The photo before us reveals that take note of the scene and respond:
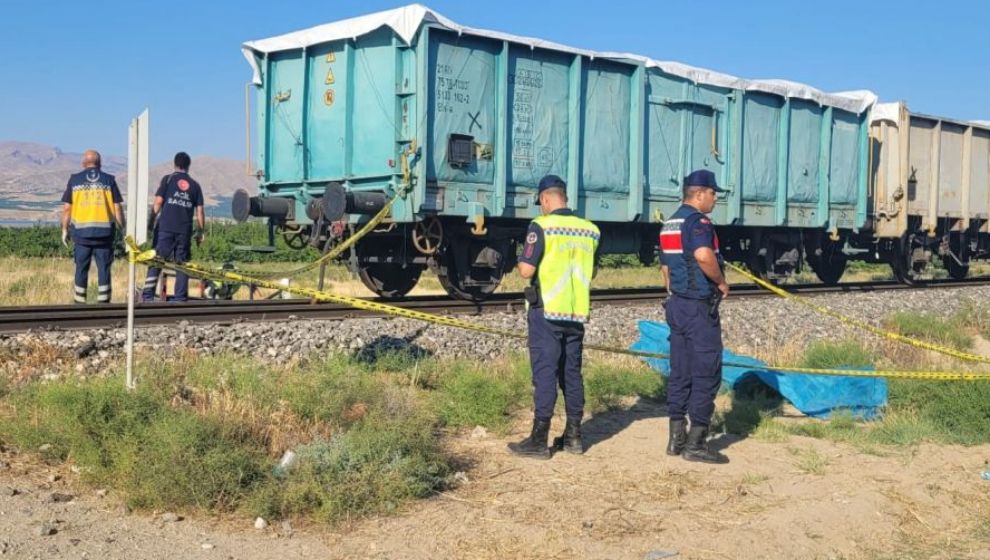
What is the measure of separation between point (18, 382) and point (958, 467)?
20.2ft

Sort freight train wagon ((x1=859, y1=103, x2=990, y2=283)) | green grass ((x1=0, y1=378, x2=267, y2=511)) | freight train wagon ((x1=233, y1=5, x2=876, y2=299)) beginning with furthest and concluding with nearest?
freight train wagon ((x1=859, y1=103, x2=990, y2=283)), freight train wagon ((x1=233, y1=5, x2=876, y2=299)), green grass ((x1=0, y1=378, x2=267, y2=511))

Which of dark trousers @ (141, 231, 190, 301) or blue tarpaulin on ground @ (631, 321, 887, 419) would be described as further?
dark trousers @ (141, 231, 190, 301)

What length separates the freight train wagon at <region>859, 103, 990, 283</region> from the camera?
746 inches

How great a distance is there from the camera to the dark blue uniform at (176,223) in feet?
37.3

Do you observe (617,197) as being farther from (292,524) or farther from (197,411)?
(292,524)

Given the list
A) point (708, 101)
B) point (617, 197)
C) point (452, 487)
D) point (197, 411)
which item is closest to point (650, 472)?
point (452, 487)

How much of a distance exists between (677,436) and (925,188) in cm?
1520

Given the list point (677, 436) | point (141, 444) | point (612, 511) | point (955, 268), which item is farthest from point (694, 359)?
point (955, 268)

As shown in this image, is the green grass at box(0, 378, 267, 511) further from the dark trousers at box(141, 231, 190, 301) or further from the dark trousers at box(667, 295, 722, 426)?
the dark trousers at box(141, 231, 190, 301)

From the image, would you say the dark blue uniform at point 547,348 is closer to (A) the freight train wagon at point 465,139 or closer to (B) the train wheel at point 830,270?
(A) the freight train wagon at point 465,139

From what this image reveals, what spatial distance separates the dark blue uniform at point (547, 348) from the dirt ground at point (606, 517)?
0.36 metres

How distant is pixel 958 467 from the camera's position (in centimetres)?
641

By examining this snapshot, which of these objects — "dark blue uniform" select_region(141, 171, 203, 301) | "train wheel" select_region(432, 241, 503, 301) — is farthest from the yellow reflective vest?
"dark blue uniform" select_region(141, 171, 203, 301)

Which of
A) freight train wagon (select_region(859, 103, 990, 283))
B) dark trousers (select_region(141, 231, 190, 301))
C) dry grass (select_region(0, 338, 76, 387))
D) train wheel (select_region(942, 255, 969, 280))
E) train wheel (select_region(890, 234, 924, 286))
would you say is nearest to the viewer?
dry grass (select_region(0, 338, 76, 387))
